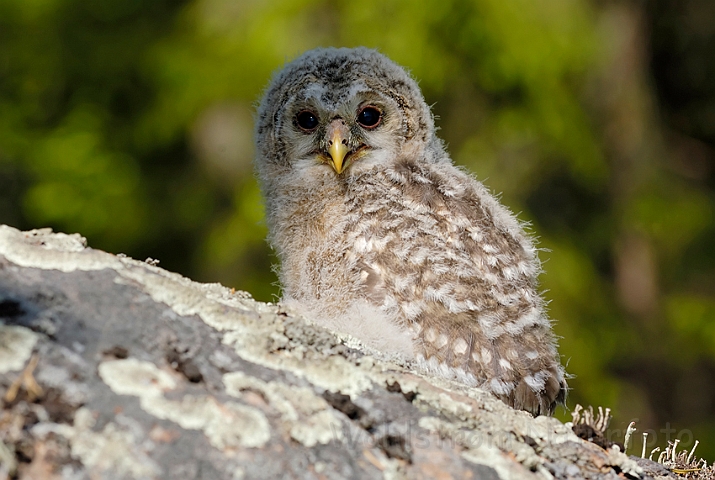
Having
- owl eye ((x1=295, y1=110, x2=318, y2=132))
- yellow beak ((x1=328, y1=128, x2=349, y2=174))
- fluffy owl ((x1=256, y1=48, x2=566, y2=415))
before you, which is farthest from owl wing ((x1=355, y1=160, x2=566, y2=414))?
owl eye ((x1=295, y1=110, x2=318, y2=132))

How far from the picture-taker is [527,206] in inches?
314

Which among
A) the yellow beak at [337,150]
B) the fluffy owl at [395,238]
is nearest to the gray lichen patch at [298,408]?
the fluffy owl at [395,238]

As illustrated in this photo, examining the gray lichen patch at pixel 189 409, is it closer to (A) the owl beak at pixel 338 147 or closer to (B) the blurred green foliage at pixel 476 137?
(A) the owl beak at pixel 338 147

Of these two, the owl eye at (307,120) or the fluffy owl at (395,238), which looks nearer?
the fluffy owl at (395,238)

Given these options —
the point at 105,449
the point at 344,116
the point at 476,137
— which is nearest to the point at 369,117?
the point at 344,116

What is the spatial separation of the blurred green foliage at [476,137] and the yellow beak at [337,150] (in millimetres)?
3253

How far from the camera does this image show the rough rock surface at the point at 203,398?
4.88 feet

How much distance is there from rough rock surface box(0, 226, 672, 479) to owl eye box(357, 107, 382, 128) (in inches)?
60.7

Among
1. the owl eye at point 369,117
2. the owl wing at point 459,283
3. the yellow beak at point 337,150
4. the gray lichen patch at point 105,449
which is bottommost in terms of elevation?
the gray lichen patch at point 105,449

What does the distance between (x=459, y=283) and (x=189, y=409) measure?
1.49 m

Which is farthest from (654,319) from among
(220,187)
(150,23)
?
(150,23)

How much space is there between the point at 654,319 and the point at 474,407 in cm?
723

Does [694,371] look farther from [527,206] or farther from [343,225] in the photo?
[343,225]

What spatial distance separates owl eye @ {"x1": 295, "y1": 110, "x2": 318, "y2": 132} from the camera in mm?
3576
